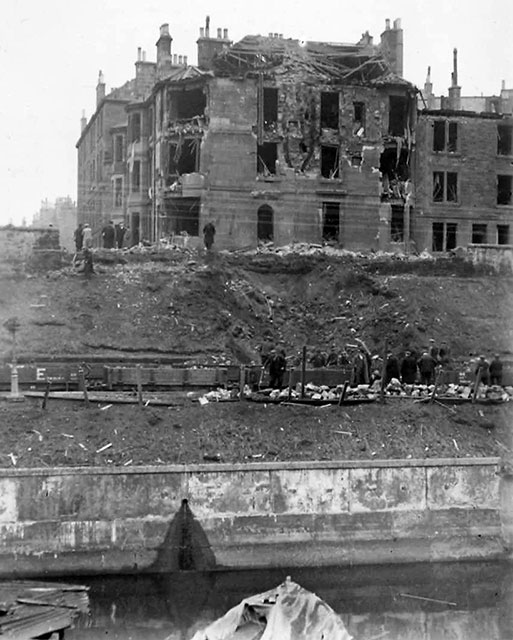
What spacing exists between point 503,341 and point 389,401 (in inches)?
455

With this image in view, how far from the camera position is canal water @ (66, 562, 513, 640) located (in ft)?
66.0

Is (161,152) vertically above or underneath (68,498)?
above

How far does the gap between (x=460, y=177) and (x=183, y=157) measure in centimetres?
1562

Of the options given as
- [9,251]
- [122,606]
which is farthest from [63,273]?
[122,606]

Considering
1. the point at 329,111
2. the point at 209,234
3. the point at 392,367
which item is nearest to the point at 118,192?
the point at 329,111

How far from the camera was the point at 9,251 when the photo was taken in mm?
37969

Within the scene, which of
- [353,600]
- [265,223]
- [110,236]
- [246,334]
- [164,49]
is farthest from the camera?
[164,49]

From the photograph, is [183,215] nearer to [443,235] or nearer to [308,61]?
[308,61]

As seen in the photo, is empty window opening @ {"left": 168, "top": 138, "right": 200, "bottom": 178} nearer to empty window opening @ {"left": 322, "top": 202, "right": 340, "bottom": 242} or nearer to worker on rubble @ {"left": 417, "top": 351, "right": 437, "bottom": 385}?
empty window opening @ {"left": 322, "top": 202, "right": 340, "bottom": 242}

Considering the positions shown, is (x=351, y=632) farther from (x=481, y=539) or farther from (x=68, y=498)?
(x=68, y=498)

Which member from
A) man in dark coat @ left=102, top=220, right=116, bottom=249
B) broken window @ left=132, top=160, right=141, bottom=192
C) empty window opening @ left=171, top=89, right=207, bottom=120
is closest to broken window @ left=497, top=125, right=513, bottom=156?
empty window opening @ left=171, top=89, right=207, bottom=120

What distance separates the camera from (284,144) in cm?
4622

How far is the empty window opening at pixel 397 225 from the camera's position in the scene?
158 feet

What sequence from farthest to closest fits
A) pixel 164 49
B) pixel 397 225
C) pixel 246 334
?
pixel 164 49 < pixel 397 225 < pixel 246 334
